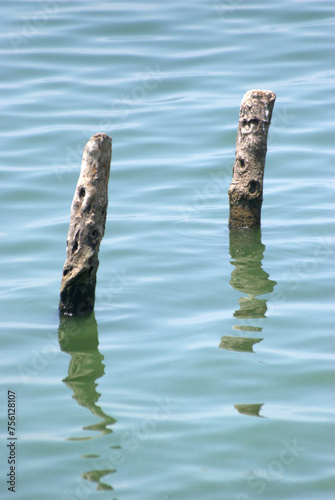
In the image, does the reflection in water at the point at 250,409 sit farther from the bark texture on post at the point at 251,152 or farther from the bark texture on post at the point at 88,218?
the bark texture on post at the point at 251,152

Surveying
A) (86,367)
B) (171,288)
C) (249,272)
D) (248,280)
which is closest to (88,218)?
(86,367)

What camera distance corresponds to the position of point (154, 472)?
17.1 feet

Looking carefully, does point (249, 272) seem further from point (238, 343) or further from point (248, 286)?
point (238, 343)

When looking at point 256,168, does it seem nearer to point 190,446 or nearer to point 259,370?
point 259,370

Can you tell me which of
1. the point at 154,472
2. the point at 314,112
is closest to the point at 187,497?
the point at 154,472

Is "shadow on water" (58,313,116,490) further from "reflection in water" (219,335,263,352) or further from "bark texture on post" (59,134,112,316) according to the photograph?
"reflection in water" (219,335,263,352)

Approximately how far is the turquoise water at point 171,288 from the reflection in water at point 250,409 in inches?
2.0

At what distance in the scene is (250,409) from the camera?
19.5 ft

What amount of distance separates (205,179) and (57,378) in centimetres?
642

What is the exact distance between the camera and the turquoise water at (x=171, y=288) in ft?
17.7

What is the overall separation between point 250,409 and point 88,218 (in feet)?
7.59

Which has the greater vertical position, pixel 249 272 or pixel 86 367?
pixel 249 272

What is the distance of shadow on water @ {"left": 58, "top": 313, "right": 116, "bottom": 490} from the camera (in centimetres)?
566

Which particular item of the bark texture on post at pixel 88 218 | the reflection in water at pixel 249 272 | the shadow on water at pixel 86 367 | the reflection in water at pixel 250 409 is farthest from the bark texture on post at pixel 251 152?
the reflection in water at pixel 250 409
